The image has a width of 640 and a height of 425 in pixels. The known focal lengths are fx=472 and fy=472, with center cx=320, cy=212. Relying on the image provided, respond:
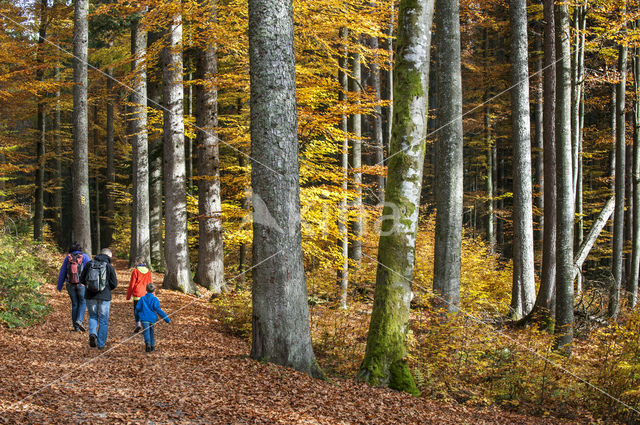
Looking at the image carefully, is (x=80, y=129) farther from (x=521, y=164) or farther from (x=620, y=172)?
(x=620, y=172)

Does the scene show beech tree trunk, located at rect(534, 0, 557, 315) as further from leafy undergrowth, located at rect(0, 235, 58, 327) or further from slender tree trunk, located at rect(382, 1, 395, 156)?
leafy undergrowth, located at rect(0, 235, 58, 327)

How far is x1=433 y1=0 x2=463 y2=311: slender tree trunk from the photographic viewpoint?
8828 millimetres

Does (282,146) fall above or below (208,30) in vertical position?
below

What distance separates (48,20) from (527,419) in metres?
19.1

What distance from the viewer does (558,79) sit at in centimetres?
983

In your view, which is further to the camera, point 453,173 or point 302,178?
point 302,178

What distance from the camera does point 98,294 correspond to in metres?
7.88

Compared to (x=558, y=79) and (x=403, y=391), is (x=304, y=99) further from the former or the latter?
(x=403, y=391)

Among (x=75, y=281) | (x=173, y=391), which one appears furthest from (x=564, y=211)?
(x=75, y=281)

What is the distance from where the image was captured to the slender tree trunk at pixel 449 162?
8.83 metres

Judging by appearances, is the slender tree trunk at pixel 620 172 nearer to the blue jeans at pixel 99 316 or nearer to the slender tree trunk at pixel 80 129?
the blue jeans at pixel 99 316

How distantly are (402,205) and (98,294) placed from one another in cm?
523

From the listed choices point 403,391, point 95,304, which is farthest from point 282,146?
point 95,304

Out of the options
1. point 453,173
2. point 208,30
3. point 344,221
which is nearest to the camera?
point 453,173
